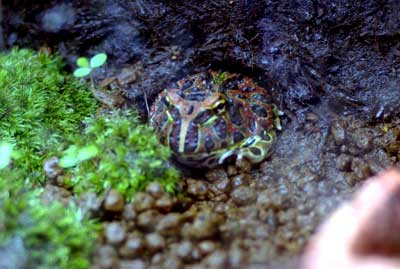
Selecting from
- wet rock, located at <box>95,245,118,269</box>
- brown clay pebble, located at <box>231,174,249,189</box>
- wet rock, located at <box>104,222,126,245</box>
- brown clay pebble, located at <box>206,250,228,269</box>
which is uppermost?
brown clay pebble, located at <box>206,250,228,269</box>

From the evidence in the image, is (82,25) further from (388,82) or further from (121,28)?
(388,82)

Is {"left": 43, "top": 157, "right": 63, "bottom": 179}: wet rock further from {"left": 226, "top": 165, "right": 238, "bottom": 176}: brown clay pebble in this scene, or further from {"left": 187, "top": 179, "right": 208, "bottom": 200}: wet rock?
{"left": 226, "top": 165, "right": 238, "bottom": 176}: brown clay pebble

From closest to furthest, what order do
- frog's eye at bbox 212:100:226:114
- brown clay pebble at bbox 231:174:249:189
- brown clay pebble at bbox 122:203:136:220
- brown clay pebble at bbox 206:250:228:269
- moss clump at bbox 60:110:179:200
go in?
brown clay pebble at bbox 206:250:228:269
brown clay pebble at bbox 122:203:136:220
moss clump at bbox 60:110:179:200
brown clay pebble at bbox 231:174:249:189
frog's eye at bbox 212:100:226:114

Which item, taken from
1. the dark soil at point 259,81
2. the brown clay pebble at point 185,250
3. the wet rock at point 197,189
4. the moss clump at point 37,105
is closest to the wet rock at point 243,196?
the dark soil at point 259,81

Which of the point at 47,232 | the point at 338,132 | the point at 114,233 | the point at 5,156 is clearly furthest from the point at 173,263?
the point at 338,132

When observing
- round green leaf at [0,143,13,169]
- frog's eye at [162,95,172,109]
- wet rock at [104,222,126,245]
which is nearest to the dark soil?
wet rock at [104,222,126,245]

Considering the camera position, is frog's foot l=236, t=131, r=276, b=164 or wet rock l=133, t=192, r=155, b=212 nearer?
wet rock l=133, t=192, r=155, b=212

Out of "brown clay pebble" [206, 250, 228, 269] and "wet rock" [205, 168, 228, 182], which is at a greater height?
"brown clay pebble" [206, 250, 228, 269]
